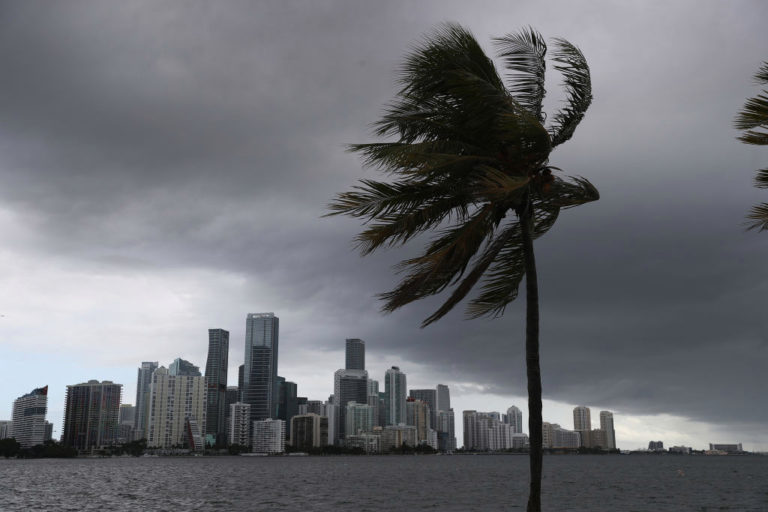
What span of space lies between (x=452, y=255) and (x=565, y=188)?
2230mm

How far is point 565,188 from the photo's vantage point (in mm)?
10617

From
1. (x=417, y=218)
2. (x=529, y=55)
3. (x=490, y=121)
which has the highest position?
(x=529, y=55)

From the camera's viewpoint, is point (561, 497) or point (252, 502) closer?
point (252, 502)

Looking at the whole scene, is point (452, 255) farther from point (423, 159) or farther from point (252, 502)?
point (252, 502)

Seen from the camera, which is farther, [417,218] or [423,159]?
[417,218]

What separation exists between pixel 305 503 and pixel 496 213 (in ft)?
174

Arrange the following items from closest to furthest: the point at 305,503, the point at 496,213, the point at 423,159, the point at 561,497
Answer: the point at 423,159, the point at 496,213, the point at 305,503, the point at 561,497

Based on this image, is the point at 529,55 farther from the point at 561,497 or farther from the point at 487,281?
the point at 561,497

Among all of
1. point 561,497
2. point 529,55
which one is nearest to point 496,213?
point 529,55

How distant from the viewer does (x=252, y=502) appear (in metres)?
59.6

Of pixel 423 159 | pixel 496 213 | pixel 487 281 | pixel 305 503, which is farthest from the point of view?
pixel 305 503

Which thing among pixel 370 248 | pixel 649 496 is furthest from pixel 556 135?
pixel 649 496

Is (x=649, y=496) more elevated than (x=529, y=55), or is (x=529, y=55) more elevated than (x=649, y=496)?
(x=529, y=55)

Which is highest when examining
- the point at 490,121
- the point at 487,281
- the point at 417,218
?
the point at 490,121
